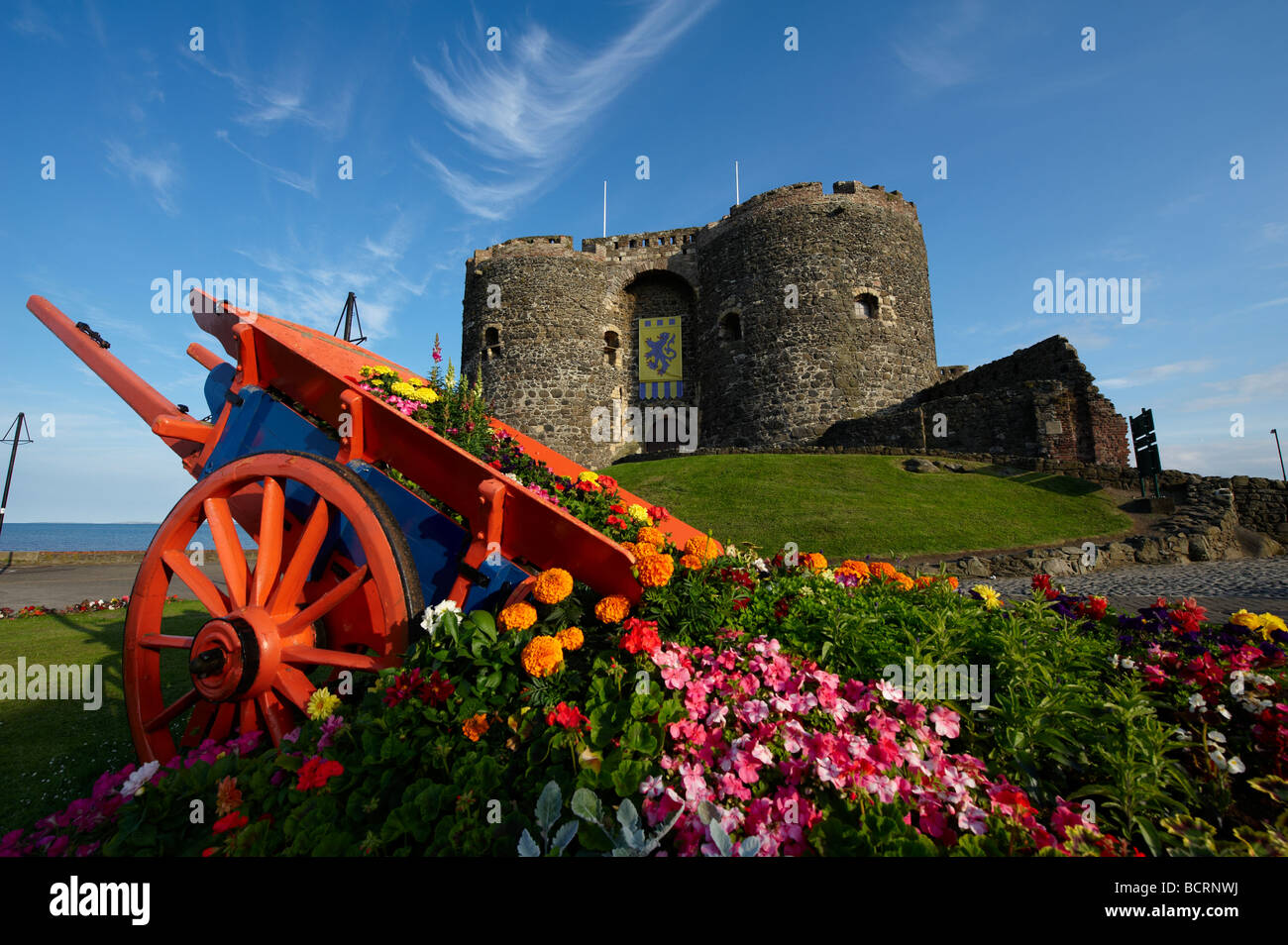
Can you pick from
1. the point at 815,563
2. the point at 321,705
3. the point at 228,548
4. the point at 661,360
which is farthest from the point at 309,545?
the point at 661,360

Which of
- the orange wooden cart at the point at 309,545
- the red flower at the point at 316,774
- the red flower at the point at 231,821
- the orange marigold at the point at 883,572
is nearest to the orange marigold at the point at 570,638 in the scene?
the orange wooden cart at the point at 309,545

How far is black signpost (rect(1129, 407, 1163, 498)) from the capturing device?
1084cm

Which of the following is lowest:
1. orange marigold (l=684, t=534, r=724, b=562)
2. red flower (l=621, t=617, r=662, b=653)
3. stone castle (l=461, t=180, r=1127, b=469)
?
red flower (l=621, t=617, r=662, b=653)

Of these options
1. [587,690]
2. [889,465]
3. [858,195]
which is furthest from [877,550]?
[858,195]

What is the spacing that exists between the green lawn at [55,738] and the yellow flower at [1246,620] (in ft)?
18.7

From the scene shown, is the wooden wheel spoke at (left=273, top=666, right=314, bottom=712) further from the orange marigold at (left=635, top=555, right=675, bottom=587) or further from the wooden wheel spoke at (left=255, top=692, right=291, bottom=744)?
the orange marigold at (left=635, top=555, right=675, bottom=587)

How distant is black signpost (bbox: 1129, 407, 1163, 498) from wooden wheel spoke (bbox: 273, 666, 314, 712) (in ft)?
46.8

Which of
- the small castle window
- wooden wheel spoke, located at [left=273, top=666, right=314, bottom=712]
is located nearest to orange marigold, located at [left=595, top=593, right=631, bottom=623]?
wooden wheel spoke, located at [left=273, top=666, right=314, bottom=712]

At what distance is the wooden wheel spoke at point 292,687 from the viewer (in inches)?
95.1

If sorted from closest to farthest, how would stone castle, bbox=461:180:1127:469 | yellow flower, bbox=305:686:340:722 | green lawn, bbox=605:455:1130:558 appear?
yellow flower, bbox=305:686:340:722 → green lawn, bbox=605:455:1130:558 → stone castle, bbox=461:180:1127:469

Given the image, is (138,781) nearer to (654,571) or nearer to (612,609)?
(612,609)

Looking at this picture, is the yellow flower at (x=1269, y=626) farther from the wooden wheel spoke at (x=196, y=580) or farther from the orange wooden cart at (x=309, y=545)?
the wooden wheel spoke at (x=196, y=580)

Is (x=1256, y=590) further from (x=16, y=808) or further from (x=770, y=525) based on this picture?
(x=16, y=808)

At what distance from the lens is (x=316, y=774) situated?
1.79 meters
